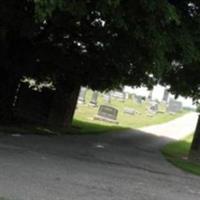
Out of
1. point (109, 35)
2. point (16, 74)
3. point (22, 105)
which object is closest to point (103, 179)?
point (109, 35)

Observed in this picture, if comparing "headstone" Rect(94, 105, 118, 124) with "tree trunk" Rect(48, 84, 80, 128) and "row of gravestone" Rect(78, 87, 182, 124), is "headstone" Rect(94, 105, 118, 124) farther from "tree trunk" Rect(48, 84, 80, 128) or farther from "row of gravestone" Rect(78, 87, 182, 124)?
"tree trunk" Rect(48, 84, 80, 128)

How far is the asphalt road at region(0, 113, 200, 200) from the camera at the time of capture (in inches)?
346

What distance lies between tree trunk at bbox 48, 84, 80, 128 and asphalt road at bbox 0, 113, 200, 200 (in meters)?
8.39

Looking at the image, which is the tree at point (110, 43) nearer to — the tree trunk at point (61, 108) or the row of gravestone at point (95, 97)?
the tree trunk at point (61, 108)

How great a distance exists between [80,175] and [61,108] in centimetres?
1473

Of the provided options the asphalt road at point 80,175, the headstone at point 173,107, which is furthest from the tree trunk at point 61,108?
the headstone at point 173,107

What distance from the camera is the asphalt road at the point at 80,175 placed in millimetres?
8799

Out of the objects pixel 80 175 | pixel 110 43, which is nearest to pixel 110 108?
pixel 110 43

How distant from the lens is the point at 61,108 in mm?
25422

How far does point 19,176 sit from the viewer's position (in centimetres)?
945

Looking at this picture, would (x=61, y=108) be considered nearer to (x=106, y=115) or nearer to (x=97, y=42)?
(x=97, y=42)

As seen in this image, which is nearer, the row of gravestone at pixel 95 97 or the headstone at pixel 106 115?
the headstone at pixel 106 115

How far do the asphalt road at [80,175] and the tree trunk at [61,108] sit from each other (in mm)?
8392

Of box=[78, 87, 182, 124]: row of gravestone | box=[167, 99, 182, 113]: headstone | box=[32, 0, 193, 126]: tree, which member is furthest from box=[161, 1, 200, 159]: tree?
box=[167, 99, 182, 113]: headstone
